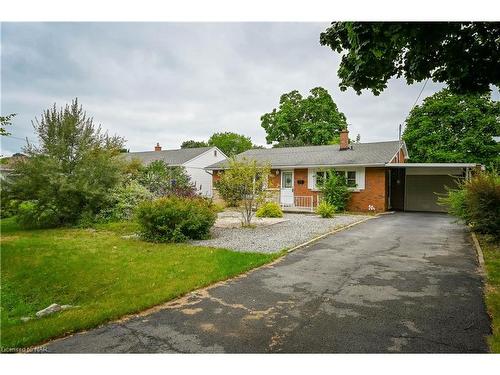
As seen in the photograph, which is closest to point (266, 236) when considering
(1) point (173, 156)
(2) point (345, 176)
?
(2) point (345, 176)

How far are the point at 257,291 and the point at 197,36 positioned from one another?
14.4 feet

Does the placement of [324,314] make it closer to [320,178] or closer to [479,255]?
[479,255]

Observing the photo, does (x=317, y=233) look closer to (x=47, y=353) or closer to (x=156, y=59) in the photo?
(x=156, y=59)

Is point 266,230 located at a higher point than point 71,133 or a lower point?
lower

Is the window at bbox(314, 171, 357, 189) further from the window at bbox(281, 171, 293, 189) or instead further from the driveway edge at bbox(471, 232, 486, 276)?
the driveway edge at bbox(471, 232, 486, 276)

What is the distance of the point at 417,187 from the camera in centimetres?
2083

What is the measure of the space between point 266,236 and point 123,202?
7333mm

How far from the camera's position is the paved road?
11.4 feet

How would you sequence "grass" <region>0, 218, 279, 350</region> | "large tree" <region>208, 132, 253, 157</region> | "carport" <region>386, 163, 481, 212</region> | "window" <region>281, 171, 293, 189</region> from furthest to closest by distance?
"large tree" <region>208, 132, 253, 157</region> < "window" <region>281, 171, 293, 189</region> < "carport" <region>386, 163, 481, 212</region> < "grass" <region>0, 218, 279, 350</region>

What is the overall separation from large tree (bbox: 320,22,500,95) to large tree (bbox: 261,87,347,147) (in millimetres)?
34531

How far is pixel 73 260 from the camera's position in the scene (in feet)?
25.6

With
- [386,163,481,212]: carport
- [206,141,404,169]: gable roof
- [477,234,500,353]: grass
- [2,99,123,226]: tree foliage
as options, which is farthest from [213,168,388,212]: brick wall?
[2,99,123,226]: tree foliage

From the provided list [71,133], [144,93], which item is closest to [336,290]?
[144,93]

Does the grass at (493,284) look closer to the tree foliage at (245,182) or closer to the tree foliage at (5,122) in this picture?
the tree foliage at (245,182)
